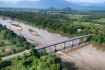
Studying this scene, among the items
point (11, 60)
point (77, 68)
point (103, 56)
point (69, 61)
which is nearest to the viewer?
point (11, 60)

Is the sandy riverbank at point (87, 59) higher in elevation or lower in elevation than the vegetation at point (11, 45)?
lower

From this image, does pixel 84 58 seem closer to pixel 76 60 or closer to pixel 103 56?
pixel 76 60

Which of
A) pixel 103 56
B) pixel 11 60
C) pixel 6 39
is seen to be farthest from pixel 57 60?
pixel 6 39

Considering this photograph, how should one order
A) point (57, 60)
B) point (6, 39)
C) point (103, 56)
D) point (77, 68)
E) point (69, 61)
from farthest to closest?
1. point (6, 39)
2. point (103, 56)
3. point (69, 61)
4. point (77, 68)
5. point (57, 60)

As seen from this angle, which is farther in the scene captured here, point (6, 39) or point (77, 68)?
point (6, 39)

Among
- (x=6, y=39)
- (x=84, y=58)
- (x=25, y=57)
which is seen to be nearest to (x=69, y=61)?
(x=84, y=58)

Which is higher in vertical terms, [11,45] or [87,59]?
[11,45]

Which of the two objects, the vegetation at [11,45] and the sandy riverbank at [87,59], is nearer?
the sandy riverbank at [87,59]

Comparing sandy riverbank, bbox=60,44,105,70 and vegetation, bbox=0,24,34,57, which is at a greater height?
vegetation, bbox=0,24,34,57

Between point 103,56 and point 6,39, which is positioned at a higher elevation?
point 6,39

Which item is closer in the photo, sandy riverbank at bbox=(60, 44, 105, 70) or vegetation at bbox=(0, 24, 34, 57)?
sandy riverbank at bbox=(60, 44, 105, 70)

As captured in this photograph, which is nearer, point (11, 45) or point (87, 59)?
point (87, 59)
